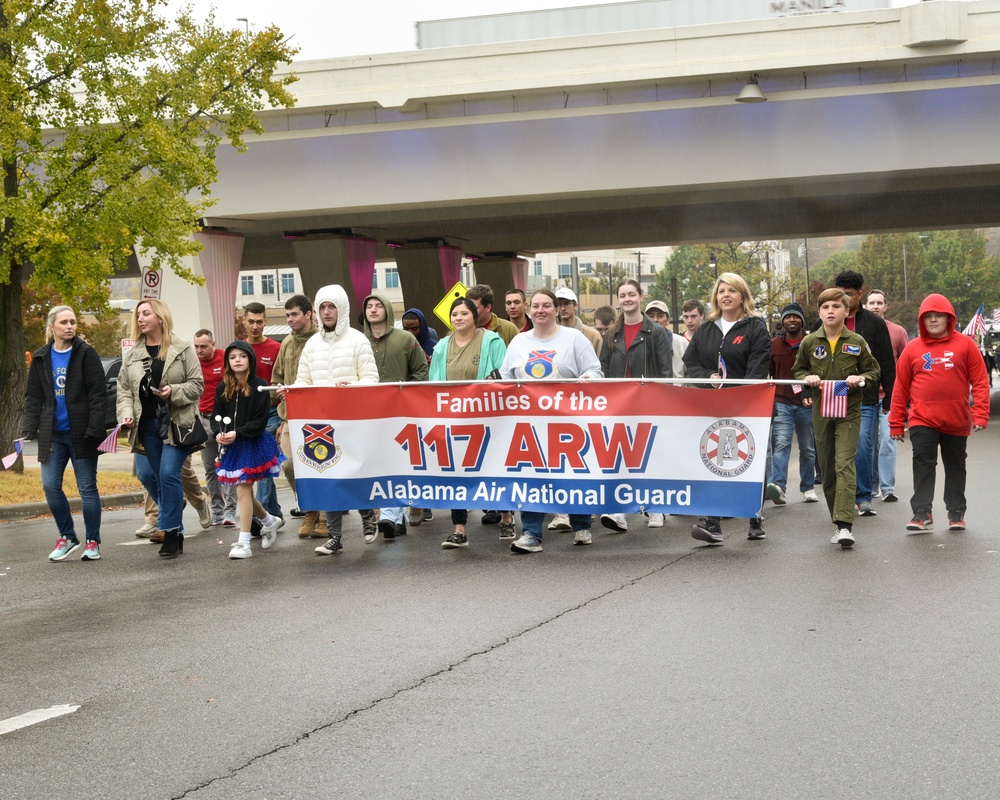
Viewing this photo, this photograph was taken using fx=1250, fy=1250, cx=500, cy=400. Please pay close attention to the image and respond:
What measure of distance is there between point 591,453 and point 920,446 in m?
2.59

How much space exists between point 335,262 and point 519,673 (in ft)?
101

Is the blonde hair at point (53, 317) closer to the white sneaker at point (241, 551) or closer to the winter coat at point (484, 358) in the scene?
the white sneaker at point (241, 551)

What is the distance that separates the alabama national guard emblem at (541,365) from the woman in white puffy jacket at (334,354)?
A: 1.30 meters

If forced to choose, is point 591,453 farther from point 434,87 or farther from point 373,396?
point 434,87

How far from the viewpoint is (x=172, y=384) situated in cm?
1010

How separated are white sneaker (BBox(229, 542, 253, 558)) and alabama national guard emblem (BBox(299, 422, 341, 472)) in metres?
0.83

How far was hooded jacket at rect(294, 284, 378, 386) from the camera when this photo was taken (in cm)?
1020

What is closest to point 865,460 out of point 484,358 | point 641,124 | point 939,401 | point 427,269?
point 939,401

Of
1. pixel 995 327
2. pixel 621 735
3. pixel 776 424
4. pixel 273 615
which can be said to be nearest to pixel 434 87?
pixel 776 424

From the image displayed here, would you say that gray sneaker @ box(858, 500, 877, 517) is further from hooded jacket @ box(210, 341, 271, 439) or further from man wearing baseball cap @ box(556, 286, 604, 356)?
hooded jacket @ box(210, 341, 271, 439)

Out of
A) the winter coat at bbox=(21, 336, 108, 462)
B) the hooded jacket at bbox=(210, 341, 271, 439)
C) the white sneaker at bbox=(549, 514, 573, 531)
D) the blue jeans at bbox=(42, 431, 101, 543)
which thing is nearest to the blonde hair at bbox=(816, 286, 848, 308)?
the white sneaker at bbox=(549, 514, 573, 531)

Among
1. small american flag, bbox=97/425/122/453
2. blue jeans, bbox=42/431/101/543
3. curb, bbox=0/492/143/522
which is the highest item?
small american flag, bbox=97/425/122/453

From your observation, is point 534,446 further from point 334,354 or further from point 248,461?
point 248,461

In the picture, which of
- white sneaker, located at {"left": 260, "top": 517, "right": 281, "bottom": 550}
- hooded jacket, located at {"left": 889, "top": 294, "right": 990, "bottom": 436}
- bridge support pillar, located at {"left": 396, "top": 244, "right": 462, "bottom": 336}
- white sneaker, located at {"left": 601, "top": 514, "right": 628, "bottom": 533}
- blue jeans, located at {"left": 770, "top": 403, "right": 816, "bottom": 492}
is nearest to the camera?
hooded jacket, located at {"left": 889, "top": 294, "right": 990, "bottom": 436}
